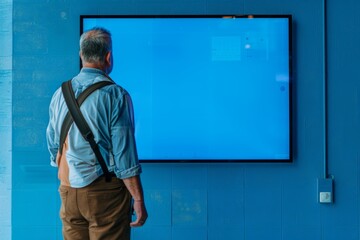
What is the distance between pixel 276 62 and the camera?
322 cm

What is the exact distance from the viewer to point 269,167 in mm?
3268

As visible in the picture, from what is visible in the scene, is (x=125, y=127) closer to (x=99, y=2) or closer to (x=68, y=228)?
(x=68, y=228)

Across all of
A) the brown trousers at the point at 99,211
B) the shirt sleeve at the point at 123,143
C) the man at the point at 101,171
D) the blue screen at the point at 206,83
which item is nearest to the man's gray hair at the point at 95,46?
the man at the point at 101,171

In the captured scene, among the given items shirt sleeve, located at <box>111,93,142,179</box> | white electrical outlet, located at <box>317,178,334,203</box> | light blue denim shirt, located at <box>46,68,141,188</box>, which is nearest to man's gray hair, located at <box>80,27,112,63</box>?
light blue denim shirt, located at <box>46,68,141,188</box>

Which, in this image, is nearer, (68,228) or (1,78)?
(68,228)

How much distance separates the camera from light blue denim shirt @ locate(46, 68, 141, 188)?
6.97 feet

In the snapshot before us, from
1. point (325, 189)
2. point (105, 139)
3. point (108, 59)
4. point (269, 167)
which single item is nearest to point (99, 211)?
point (105, 139)

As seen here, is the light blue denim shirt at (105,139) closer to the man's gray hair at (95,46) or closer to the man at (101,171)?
the man at (101,171)

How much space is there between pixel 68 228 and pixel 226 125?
1.40 meters

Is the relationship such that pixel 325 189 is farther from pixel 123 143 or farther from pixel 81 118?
pixel 81 118

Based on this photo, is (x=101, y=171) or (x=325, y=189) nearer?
(x=101, y=171)

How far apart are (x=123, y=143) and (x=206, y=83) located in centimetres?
125

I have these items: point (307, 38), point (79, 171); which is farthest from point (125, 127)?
point (307, 38)

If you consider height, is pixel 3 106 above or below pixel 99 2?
below
